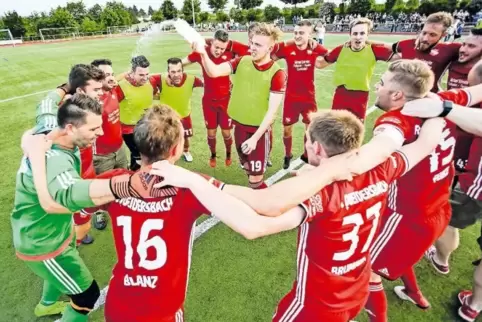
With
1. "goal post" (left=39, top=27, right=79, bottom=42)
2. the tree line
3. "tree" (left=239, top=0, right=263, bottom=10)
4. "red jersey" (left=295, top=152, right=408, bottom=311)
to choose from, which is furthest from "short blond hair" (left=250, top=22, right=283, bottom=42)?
"tree" (left=239, top=0, right=263, bottom=10)

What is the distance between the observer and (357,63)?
21.3 feet

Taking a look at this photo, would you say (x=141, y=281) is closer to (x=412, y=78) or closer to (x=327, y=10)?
(x=412, y=78)

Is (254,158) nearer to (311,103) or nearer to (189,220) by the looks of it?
(311,103)

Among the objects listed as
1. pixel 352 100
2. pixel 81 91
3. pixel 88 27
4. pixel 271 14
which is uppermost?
pixel 271 14

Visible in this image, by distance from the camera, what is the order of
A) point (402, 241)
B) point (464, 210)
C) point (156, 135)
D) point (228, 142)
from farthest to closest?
1. point (228, 142)
2. point (464, 210)
3. point (402, 241)
4. point (156, 135)

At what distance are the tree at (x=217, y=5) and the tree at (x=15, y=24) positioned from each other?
41.4 metres

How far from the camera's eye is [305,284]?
2.30 metres

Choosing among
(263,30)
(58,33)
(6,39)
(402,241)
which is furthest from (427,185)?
(58,33)

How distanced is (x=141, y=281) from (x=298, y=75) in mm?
5668

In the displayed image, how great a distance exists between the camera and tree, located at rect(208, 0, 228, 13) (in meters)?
80.6

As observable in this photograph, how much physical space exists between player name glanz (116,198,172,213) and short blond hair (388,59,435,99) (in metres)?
2.09

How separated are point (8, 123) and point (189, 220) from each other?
1037cm

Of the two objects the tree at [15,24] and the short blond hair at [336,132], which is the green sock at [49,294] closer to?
the short blond hair at [336,132]

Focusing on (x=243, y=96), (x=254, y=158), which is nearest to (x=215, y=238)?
(x=254, y=158)
